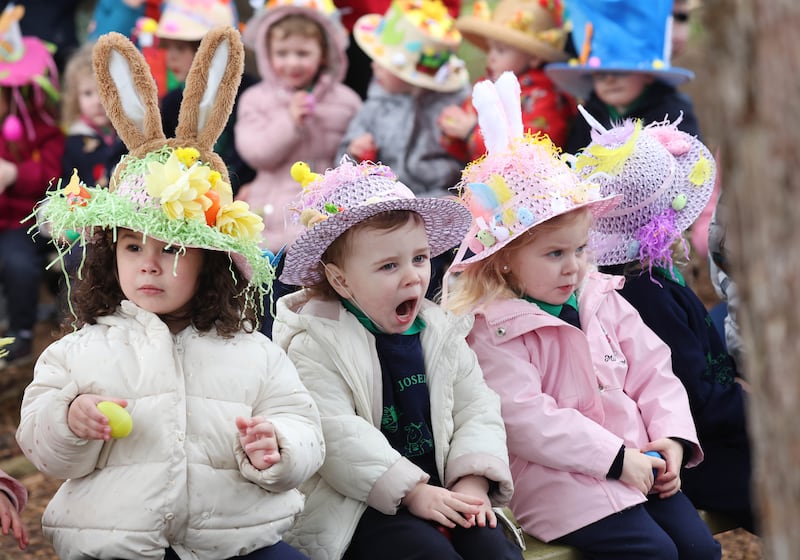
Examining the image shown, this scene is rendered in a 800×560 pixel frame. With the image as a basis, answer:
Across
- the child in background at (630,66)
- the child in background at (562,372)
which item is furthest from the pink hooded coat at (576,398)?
the child in background at (630,66)

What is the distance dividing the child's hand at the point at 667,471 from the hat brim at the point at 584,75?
2409mm

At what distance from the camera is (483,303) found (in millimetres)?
3469

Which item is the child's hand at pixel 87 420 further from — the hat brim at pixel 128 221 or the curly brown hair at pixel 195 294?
the hat brim at pixel 128 221

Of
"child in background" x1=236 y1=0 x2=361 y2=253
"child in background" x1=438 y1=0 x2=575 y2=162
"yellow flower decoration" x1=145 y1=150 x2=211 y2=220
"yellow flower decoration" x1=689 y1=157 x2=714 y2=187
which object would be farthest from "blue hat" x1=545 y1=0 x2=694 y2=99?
"yellow flower decoration" x1=145 y1=150 x2=211 y2=220

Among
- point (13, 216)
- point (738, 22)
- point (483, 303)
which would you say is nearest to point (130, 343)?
point (483, 303)

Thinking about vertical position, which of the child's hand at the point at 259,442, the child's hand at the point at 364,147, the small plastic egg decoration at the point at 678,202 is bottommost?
the child's hand at the point at 364,147

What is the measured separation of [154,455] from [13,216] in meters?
4.04

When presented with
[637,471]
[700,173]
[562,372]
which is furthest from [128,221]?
[700,173]

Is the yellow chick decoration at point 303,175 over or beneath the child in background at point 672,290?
over

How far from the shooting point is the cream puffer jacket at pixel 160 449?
268 cm

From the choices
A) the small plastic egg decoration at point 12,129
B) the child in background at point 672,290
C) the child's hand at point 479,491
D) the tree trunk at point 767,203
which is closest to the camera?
the tree trunk at point 767,203

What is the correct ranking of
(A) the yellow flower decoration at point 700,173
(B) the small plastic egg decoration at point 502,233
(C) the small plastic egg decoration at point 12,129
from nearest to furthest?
1. (B) the small plastic egg decoration at point 502,233
2. (A) the yellow flower decoration at point 700,173
3. (C) the small plastic egg decoration at point 12,129

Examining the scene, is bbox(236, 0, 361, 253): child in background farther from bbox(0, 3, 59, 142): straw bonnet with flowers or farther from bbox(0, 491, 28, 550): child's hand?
bbox(0, 491, 28, 550): child's hand

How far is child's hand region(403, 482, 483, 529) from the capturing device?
2.97m
